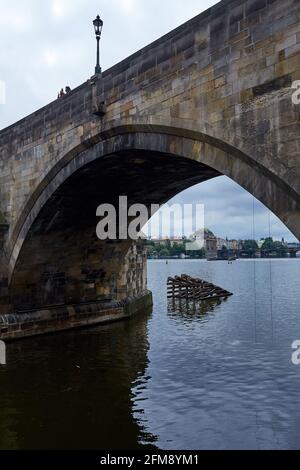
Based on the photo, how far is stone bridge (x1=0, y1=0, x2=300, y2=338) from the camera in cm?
785

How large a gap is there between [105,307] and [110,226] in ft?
13.7

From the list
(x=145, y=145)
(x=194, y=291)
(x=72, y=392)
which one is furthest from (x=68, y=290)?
(x=194, y=291)

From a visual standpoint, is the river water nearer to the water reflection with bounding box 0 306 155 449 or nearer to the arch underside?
the water reflection with bounding box 0 306 155 449

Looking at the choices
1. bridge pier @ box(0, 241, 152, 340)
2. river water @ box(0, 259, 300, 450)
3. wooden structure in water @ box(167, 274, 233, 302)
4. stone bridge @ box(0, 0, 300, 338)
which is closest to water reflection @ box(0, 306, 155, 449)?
river water @ box(0, 259, 300, 450)

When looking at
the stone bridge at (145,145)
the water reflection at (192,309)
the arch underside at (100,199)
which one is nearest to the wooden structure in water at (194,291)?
the water reflection at (192,309)

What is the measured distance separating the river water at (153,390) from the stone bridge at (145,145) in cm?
337

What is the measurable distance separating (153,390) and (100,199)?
336 inches

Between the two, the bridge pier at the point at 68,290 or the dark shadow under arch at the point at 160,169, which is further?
the bridge pier at the point at 68,290

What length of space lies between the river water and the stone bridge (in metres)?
3.37

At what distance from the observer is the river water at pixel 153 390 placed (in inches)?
345

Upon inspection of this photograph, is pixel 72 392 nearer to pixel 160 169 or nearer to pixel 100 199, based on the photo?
pixel 160 169

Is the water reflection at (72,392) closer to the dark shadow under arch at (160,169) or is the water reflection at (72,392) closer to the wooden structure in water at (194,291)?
the dark shadow under arch at (160,169)
